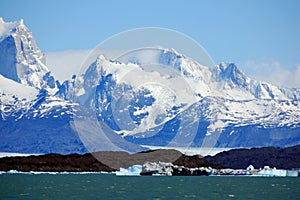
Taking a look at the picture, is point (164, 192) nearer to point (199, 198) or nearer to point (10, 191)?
point (199, 198)

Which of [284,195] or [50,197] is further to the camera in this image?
[284,195]

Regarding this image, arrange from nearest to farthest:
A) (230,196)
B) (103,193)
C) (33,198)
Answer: (33,198), (230,196), (103,193)

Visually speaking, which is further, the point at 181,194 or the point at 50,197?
the point at 181,194

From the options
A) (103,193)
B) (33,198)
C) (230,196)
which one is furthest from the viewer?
(103,193)

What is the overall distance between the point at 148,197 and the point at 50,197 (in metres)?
19.9

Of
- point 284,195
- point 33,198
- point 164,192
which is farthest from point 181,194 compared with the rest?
point 33,198

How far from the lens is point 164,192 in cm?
17288

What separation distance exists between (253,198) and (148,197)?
2171cm

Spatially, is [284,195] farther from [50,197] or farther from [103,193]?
[50,197]

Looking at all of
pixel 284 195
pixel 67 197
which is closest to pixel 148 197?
pixel 67 197

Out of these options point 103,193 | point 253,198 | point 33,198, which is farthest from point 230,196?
point 33,198

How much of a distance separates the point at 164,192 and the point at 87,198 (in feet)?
91.8

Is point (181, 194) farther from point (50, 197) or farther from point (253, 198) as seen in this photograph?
point (50, 197)

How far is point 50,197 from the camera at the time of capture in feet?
496
